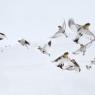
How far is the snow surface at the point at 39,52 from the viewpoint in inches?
50.6

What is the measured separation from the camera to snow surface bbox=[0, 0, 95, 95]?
1.29m

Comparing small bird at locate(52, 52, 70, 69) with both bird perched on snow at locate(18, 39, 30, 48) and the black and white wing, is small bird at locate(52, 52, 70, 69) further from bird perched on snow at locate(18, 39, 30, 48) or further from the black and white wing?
bird perched on snow at locate(18, 39, 30, 48)

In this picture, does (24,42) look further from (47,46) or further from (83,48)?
(83,48)

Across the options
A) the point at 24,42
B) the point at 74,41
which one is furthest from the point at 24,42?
the point at 74,41

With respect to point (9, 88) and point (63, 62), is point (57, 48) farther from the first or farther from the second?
point (9, 88)

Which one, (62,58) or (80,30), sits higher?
(80,30)

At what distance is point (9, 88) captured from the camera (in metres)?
1.26

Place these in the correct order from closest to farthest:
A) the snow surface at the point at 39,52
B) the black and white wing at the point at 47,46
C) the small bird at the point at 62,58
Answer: the snow surface at the point at 39,52, the small bird at the point at 62,58, the black and white wing at the point at 47,46

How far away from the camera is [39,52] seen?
A: 150cm

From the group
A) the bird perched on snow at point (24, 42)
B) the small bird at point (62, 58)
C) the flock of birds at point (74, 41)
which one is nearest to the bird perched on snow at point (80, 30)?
the flock of birds at point (74, 41)

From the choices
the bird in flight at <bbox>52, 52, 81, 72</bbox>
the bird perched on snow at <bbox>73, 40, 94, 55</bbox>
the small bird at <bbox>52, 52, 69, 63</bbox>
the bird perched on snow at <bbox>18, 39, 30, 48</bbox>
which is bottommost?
the bird in flight at <bbox>52, 52, 81, 72</bbox>

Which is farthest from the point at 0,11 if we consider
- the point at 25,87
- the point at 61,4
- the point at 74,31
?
the point at 25,87

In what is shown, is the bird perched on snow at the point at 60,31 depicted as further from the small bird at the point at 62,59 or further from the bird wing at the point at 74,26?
the small bird at the point at 62,59

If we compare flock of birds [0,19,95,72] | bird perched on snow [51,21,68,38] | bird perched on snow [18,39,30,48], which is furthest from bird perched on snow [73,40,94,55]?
bird perched on snow [18,39,30,48]
